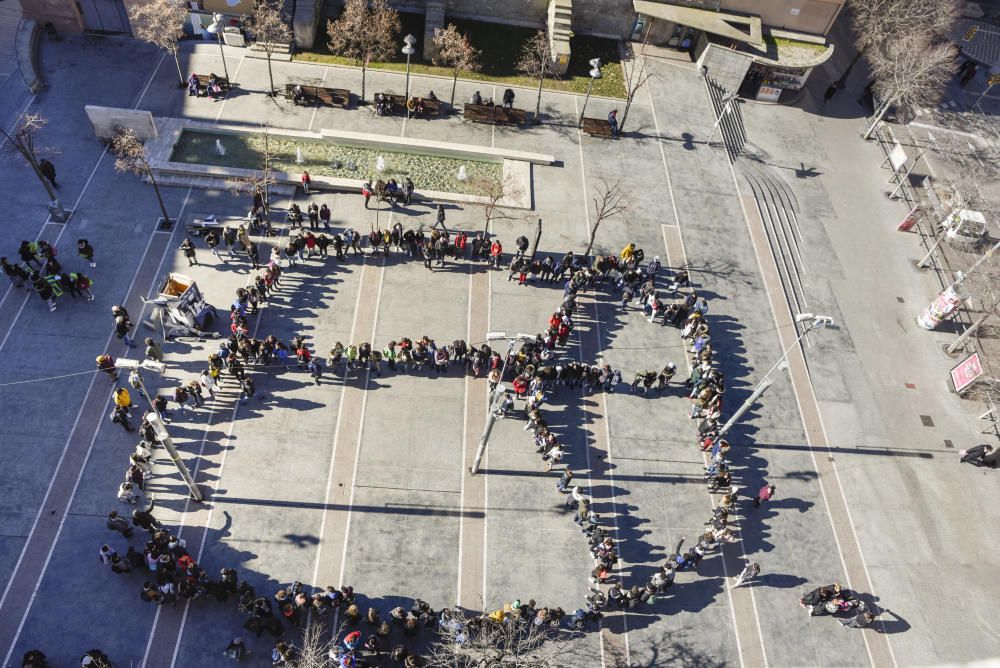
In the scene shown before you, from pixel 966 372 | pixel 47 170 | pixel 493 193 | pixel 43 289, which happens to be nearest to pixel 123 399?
pixel 43 289

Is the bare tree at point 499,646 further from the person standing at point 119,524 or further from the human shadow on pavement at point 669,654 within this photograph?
the person standing at point 119,524

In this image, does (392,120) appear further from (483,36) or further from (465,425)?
(465,425)

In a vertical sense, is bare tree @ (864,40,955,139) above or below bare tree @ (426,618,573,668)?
above

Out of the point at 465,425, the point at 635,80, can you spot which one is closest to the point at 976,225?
the point at 635,80

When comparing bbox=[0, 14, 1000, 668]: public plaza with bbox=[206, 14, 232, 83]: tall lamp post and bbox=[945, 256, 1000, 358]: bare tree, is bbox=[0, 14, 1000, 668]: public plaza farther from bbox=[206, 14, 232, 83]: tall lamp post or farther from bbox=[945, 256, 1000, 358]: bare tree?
bbox=[945, 256, 1000, 358]: bare tree

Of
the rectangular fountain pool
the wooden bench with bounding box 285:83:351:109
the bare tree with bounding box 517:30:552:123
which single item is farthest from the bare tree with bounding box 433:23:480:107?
the wooden bench with bounding box 285:83:351:109

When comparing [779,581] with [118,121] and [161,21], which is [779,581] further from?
[161,21]
